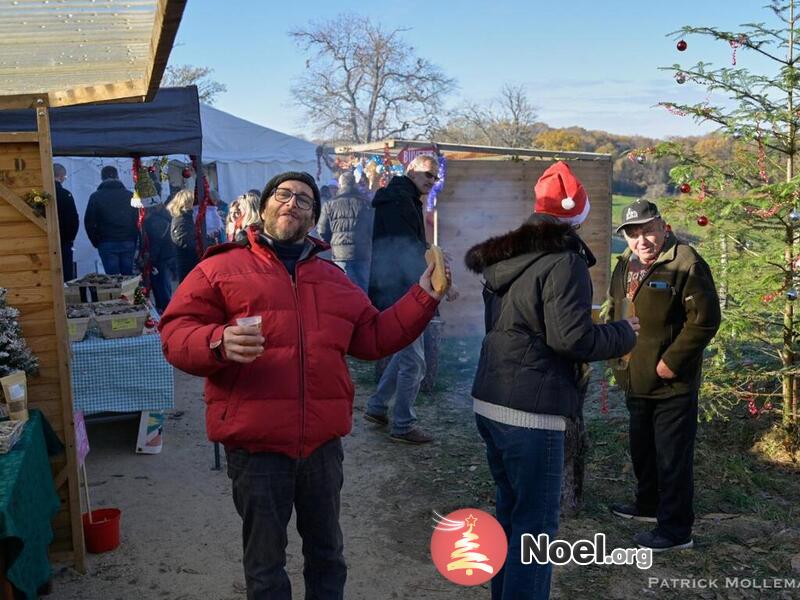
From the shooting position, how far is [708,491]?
4.38 metres

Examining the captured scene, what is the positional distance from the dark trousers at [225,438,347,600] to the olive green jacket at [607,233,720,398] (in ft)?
5.69

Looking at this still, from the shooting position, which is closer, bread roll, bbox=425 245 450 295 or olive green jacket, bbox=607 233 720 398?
bread roll, bbox=425 245 450 295

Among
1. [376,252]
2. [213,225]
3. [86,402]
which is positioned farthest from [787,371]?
[213,225]

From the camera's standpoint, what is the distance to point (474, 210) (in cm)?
884

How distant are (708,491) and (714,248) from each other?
1.66 meters

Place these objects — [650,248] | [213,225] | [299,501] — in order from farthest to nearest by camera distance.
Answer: [213,225] < [650,248] < [299,501]

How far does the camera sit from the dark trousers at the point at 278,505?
2430 millimetres

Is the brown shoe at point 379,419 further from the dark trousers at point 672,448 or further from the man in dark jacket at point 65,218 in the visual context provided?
the man in dark jacket at point 65,218

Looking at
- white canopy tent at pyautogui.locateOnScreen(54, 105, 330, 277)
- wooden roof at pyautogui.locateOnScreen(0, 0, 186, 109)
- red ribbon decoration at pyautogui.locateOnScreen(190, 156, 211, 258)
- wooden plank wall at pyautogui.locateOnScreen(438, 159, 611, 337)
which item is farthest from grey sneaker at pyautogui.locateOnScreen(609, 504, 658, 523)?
white canopy tent at pyautogui.locateOnScreen(54, 105, 330, 277)

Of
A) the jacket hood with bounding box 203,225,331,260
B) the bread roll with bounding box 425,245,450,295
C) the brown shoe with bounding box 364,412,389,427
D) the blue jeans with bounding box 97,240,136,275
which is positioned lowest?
the brown shoe with bounding box 364,412,389,427

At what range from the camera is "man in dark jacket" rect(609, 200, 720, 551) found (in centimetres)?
342

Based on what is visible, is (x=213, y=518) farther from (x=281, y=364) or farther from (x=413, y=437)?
(x=281, y=364)

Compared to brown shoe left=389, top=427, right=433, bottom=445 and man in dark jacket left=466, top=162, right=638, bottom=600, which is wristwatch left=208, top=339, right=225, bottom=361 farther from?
brown shoe left=389, top=427, right=433, bottom=445

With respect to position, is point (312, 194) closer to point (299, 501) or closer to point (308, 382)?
point (308, 382)
